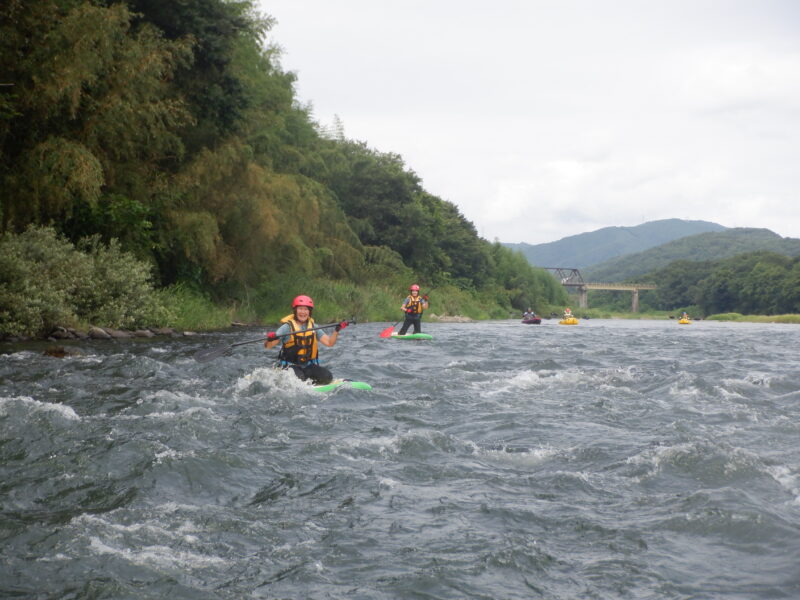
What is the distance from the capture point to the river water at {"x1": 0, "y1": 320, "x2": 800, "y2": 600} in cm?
429

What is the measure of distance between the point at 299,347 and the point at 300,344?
0.17ft

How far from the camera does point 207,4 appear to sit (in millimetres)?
22203

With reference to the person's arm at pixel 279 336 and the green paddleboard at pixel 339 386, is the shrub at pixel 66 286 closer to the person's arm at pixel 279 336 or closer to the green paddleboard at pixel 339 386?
the person's arm at pixel 279 336

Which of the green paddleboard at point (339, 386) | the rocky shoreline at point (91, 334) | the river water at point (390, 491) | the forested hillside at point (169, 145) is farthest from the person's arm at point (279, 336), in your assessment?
the forested hillside at point (169, 145)

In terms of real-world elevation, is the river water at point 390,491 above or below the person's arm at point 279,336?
below

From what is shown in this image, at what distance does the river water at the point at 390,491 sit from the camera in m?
4.29

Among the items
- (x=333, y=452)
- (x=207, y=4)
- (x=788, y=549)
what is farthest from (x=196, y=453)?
(x=207, y=4)

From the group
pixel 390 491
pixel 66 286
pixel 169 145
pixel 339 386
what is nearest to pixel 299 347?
pixel 339 386

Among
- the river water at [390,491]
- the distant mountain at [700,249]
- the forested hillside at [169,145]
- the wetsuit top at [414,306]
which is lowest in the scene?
the river water at [390,491]

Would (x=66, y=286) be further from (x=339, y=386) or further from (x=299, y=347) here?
(x=339, y=386)

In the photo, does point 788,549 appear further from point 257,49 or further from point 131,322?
point 257,49

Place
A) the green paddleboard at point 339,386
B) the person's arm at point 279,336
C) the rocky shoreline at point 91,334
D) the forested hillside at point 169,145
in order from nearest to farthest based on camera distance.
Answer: the green paddleboard at point 339,386
the person's arm at point 279,336
the rocky shoreline at point 91,334
the forested hillside at point 169,145

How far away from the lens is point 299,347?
1160 cm

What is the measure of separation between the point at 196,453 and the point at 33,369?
637 centimetres
